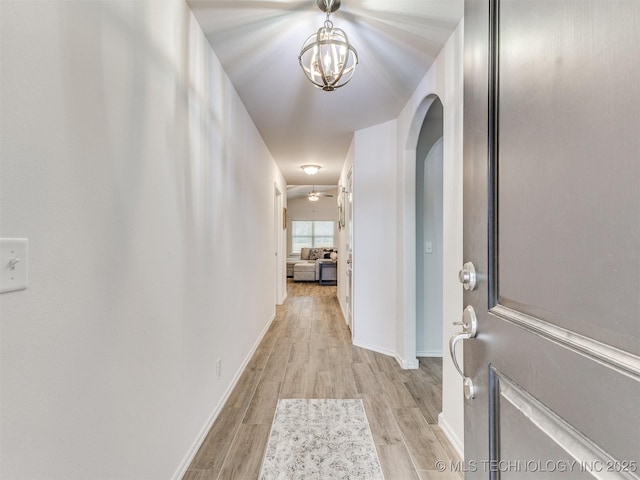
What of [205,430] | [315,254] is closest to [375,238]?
[205,430]

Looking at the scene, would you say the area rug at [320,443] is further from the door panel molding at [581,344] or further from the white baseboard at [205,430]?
the door panel molding at [581,344]

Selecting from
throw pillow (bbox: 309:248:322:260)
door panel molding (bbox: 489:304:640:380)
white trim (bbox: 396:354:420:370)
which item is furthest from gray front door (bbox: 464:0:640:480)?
throw pillow (bbox: 309:248:322:260)

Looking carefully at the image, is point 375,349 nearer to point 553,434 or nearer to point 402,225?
point 402,225

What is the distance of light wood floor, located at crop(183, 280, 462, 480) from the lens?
1.58 m

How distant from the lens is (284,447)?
1.68 metres

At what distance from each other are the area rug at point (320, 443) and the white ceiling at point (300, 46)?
2.34 metres

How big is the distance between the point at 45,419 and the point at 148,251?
61cm

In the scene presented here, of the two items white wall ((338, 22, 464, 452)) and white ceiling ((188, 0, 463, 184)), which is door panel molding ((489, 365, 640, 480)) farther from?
white ceiling ((188, 0, 463, 184))

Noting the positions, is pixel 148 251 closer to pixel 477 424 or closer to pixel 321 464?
pixel 477 424

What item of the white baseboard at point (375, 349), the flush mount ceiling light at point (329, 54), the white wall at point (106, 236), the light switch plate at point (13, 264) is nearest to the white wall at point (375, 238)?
the white baseboard at point (375, 349)

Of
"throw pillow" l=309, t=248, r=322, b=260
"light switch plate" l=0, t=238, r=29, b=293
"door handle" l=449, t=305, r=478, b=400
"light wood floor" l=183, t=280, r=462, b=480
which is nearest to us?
"light switch plate" l=0, t=238, r=29, b=293

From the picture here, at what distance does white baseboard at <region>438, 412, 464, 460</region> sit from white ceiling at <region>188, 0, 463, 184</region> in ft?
Answer: 7.47

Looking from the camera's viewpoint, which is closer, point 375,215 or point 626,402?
point 626,402

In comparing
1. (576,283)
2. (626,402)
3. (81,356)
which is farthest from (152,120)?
(626,402)
